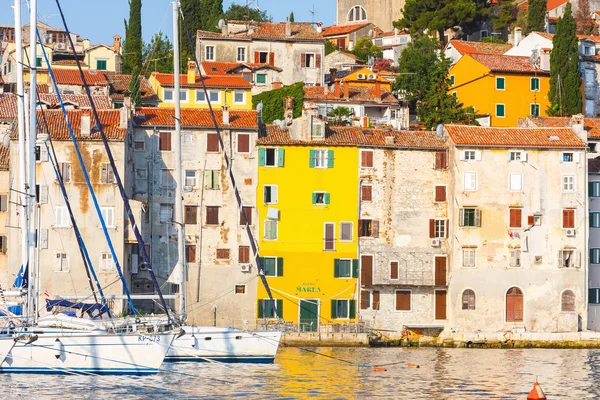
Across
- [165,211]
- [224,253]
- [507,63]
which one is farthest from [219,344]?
[507,63]

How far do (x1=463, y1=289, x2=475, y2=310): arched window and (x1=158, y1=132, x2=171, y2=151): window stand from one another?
15726 millimetres

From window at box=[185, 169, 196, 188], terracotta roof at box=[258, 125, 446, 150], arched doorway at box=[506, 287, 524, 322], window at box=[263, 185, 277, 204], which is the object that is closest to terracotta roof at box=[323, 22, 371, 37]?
terracotta roof at box=[258, 125, 446, 150]

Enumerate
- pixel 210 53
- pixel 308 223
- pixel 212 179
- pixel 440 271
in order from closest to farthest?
pixel 212 179 → pixel 308 223 → pixel 440 271 → pixel 210 53

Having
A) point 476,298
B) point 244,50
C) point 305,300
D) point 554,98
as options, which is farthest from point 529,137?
point 244,50

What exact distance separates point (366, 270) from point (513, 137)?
9.72 metres

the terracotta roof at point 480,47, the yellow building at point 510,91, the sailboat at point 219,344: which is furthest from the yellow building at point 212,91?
the sailboat at point 219,344

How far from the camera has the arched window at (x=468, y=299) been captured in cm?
6650

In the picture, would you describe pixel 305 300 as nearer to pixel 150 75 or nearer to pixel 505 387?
pixel 505 387

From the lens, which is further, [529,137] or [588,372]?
[529,137]

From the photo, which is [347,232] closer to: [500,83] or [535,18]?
[500,83]

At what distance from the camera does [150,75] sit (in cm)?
9012

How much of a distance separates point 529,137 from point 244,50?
105 ft

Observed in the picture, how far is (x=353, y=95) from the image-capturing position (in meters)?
88.8

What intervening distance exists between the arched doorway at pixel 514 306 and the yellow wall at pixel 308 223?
23.7ft
